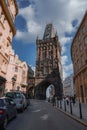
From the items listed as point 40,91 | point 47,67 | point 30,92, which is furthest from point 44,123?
point 30,92

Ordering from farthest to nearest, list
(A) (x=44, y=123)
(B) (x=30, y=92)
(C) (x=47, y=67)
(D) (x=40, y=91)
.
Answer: (B) (x=30, y=92) < (C) (x=47, y=67) < (D) (x=40, y=91) < (A) (x=44, y=123)

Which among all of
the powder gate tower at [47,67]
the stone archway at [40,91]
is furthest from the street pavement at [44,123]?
the powder gate tower at [47,67]

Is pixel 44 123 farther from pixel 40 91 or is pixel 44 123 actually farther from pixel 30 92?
pixel 30 92

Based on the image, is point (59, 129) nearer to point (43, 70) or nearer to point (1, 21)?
point (1, 21)

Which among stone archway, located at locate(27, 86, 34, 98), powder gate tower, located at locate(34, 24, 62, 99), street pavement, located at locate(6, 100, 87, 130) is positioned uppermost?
powder gate tower, located at locate(34, 24, 62, 99)

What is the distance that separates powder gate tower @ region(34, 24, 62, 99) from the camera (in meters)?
67.0

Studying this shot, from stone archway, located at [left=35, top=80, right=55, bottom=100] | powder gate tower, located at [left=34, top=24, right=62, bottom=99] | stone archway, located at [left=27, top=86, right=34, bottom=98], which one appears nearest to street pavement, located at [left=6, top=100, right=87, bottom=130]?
stone archway, located at [left=35, top=80, right=55, bottom=100]

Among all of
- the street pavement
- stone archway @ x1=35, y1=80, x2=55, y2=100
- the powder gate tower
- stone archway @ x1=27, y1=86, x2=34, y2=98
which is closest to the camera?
the street pavement

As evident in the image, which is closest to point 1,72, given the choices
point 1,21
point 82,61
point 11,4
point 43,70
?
point 1,21

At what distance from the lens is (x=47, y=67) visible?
70.9 meters

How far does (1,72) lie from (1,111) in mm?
13194

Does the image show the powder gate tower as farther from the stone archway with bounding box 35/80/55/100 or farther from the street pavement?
the street pavement

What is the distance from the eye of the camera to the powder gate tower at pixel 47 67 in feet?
220

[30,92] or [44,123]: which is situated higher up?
[30,92]
